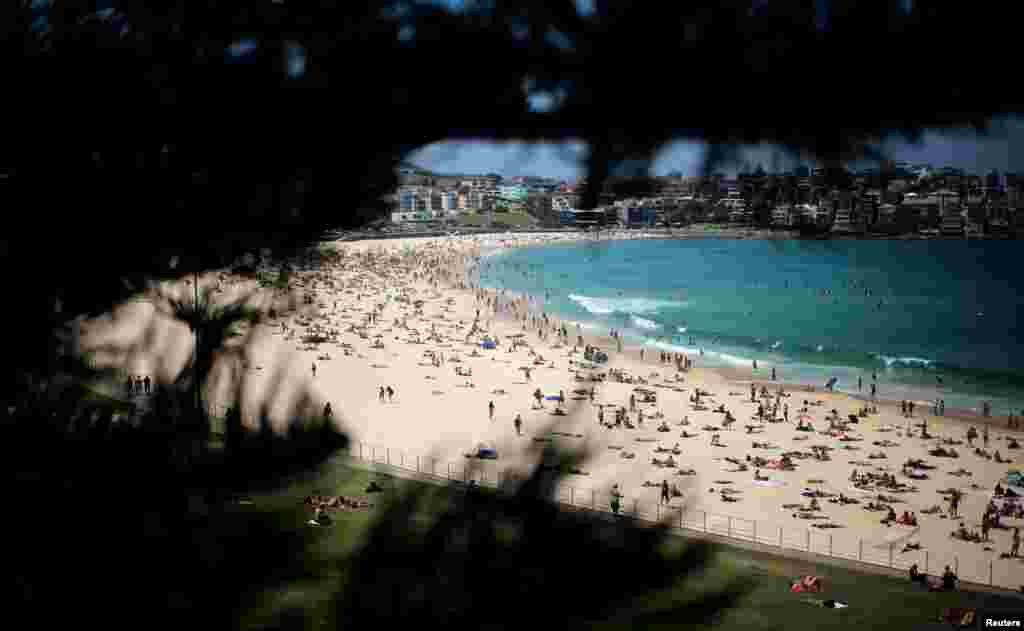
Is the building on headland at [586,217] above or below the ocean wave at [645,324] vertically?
above

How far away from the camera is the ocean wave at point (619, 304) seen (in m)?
46.8

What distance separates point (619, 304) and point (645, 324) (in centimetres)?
904

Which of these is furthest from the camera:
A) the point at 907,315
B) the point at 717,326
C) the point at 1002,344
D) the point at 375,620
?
the point at 907,315

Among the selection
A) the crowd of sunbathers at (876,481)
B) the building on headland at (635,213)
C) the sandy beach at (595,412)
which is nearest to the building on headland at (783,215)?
the building on headland at (635,213)

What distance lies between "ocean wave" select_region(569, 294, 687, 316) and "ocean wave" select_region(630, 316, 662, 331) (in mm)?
2773

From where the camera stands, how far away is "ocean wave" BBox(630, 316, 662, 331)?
4040cm

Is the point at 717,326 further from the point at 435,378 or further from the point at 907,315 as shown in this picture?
the point at 435,378

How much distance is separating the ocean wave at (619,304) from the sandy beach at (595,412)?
30.5ft

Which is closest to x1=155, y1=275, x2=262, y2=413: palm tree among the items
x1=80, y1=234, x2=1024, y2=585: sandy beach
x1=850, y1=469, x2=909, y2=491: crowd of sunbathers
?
x1=80, y1=234, x2=1024, y2=585: sandy beach

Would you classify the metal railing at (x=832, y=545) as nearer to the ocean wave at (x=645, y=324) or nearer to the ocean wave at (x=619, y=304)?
the ocean wave at (x=645, y=324)

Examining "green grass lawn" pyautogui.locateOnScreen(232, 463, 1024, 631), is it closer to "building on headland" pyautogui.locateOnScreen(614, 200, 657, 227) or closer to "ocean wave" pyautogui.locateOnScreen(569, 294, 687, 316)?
"building on headland" pyautogui.locateOnScreen(614, 200, 657, 227)

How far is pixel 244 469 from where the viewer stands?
240 cm

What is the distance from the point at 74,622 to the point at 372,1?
148cm

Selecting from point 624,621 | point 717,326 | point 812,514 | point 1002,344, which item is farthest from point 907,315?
point 624,621
